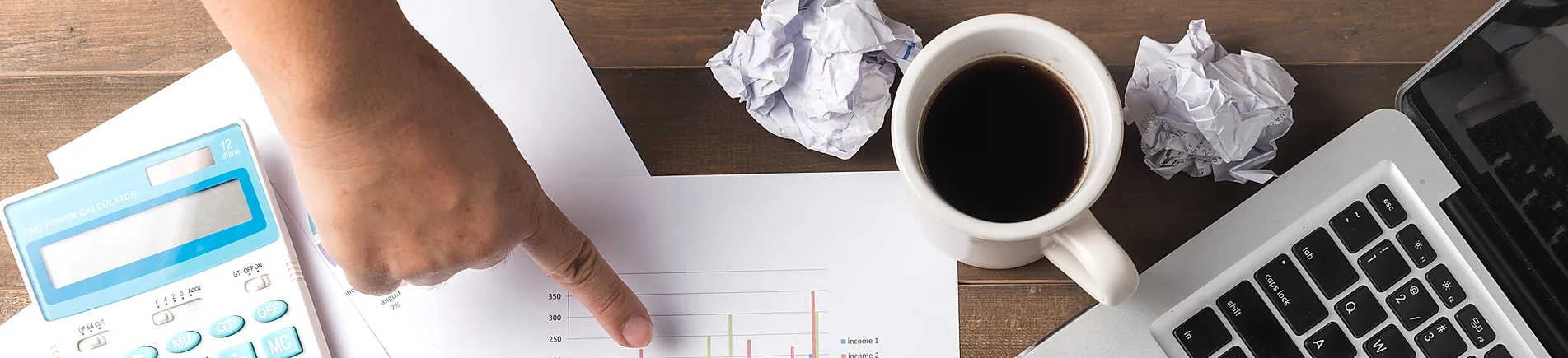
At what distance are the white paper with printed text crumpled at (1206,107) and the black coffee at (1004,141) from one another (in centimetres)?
7

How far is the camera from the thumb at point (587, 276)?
440 mm

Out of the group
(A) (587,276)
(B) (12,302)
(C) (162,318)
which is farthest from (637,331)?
(B) (12,302)

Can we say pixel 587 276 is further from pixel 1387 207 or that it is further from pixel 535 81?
pixel 1387 207

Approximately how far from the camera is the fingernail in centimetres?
45

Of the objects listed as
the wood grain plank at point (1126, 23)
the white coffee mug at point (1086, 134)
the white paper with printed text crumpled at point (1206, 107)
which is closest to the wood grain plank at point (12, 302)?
the wood grain plank at point (1126, 23)

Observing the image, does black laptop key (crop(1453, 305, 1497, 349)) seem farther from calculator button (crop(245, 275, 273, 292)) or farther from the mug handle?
calculator button (crop(245, 275, 273, 292))

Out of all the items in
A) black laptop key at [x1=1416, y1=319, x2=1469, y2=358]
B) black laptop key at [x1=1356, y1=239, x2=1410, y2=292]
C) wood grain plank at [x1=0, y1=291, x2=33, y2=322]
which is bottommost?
black laptop key at [x1=1416, y1=319, x2=1469, y2=358]

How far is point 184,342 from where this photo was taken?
470 millimetres

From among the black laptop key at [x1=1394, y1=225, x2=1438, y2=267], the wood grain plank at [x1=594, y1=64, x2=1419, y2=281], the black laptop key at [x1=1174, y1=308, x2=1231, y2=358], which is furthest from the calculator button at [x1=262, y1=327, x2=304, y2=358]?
the black laptop key at [x1=1394, y1=225, x2=1438, y2=267]

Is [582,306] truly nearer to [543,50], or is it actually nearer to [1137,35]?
[543,50]

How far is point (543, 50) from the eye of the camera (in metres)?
0.49

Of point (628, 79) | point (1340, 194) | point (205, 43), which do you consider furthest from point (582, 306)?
point (1340, 194)

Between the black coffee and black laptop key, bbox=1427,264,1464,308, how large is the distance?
18 centimetres

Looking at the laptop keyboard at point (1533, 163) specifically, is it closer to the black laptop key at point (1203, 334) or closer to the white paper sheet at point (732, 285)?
the black laptop key at point (1203, 334)
